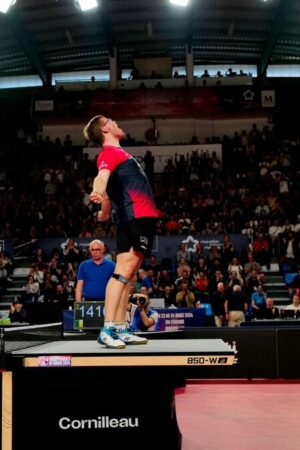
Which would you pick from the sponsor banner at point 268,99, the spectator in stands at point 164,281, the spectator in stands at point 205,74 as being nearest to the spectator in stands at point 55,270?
the spectator in stands at point 164,281

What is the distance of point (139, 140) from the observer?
25.9 meters

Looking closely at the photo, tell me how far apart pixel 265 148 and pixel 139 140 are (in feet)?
18.3

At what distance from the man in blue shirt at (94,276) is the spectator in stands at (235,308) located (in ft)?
22.1

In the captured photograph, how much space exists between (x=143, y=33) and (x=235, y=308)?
14.9 meters

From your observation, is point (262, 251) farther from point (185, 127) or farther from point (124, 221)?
point (124, 221)

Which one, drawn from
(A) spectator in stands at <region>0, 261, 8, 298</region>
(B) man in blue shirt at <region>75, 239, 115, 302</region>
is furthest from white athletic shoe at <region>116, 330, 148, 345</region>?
(A) spectator in stands at <region>0, 261, 8, 298</region>

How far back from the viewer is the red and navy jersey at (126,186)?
4348mm

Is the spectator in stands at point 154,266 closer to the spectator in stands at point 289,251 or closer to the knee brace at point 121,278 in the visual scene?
the spectator in stands at point 289,251

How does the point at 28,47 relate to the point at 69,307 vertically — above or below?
above

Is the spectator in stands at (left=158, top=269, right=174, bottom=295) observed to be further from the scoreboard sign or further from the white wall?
the white wall

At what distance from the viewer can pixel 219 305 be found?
13.5 m

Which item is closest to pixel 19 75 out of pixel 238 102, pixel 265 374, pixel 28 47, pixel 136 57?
pixel 28 47

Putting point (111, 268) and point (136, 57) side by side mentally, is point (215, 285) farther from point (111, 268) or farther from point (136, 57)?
point (136, 57)

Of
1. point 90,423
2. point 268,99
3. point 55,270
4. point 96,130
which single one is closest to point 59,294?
point 55,270
